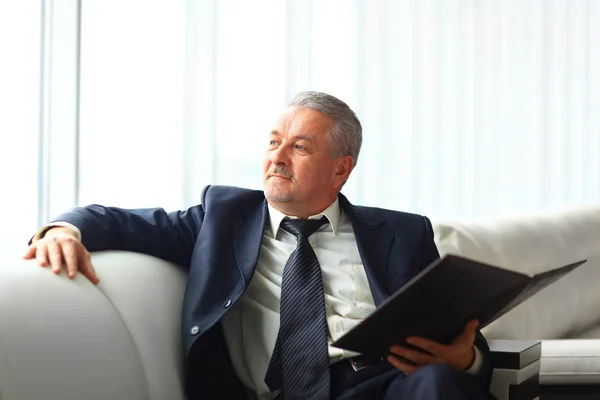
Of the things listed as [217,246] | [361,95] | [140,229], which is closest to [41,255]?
[140,229]

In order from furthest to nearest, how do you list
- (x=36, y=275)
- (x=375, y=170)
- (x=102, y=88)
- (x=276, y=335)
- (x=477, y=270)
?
(x=375, y=170), (x=102, y=88), (x=276, y=335), (x=36, y=275), (x=477, y=270)

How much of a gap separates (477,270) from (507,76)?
2625mm

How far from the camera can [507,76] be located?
4094 millimetres

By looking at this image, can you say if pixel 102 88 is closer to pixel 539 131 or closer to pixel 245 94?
pixel 245 94

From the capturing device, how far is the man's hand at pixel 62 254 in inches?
72.3

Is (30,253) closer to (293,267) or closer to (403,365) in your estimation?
(293,267)

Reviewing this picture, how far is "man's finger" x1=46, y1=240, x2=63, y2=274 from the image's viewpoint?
71.6 inches

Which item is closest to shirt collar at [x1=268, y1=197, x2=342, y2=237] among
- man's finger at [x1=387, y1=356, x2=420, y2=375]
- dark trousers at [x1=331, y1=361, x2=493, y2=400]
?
dark trousers at [x1=331, y1=361, x2=493, y2=400]

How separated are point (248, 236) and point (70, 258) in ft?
1.77

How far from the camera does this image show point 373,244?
7.63 ft

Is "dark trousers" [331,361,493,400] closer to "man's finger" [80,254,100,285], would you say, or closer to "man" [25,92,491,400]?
"man" [25,92,491,400]

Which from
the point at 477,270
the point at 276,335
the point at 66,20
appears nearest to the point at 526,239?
the point at 276,335

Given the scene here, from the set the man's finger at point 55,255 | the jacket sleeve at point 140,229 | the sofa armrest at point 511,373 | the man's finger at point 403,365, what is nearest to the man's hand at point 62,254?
the man's finger at point 55,255

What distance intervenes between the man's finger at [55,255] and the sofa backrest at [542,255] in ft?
4.24
